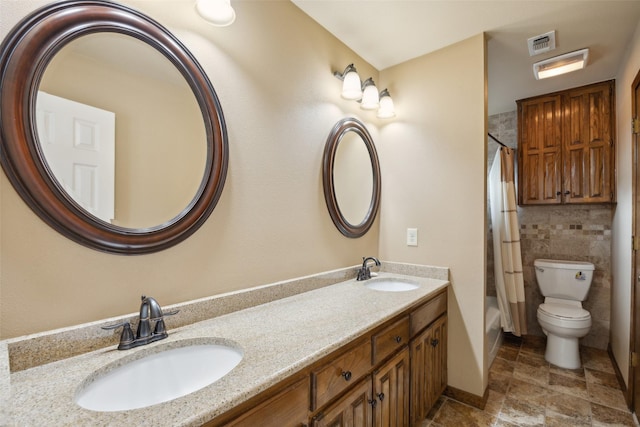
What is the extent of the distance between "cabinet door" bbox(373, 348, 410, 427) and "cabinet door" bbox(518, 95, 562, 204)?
2.31 meters

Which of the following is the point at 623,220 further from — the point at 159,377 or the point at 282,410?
the point at 159,377

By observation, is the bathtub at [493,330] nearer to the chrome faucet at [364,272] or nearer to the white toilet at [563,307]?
the white toilet at [563,307]

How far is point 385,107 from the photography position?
7.08 ft

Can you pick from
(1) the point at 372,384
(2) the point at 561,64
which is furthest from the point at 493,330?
(2) the point at 561,64

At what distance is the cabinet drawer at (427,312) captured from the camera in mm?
1552

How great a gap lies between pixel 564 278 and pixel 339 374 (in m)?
2.68

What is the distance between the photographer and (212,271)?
1.25 m

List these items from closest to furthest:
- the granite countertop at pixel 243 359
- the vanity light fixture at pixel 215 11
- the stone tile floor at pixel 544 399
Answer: the granite countertop at pixel 243 359
the vanity light fixture at pixel 215 11
the stone tile floor at pixel 544 399

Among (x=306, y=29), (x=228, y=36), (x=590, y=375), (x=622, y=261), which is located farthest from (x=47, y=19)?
(x=590, y=375)

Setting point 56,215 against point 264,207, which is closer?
point 56,215

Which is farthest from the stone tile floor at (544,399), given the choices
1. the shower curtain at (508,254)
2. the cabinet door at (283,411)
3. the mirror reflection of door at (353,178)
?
the mirror reflection of door at (353,178)

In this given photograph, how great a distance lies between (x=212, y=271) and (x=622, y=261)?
2.89 metres

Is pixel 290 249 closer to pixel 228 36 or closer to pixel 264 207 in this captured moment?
pixel 264 207

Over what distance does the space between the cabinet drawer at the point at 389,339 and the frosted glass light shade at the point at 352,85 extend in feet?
4.52
